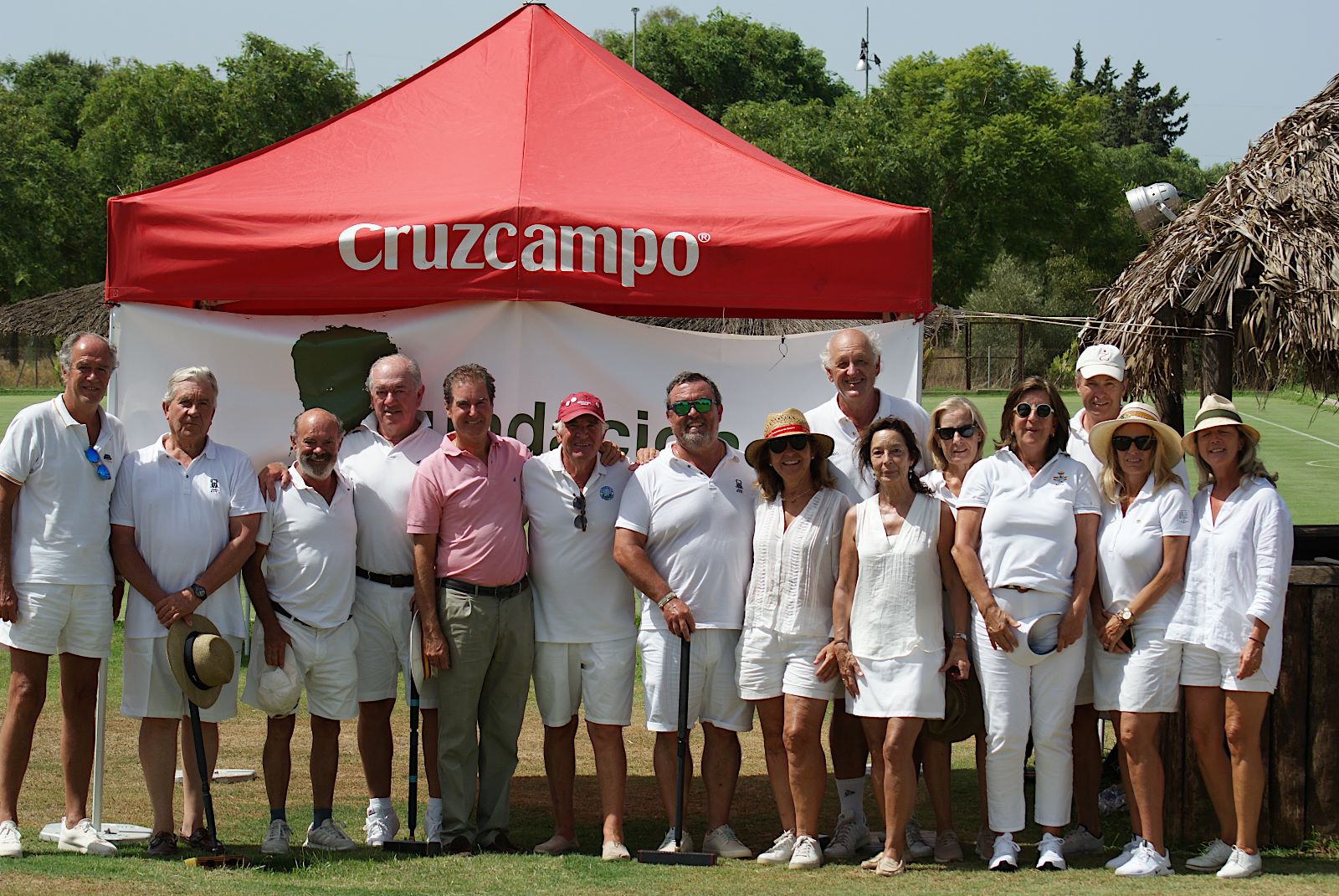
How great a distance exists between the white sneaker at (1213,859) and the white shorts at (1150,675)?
568mm

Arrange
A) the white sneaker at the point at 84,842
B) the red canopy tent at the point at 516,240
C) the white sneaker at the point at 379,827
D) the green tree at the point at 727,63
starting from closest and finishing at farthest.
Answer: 1. the white sneaker at the point at 84,842
2. the white sneaker at the point at 379,827
3. the red canopy tent at the point at 516,240
4. the green tree at the point at 727,63

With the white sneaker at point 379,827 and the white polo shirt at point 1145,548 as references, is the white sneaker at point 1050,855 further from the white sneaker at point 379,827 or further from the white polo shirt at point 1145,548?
the white sneaker at point 379,827

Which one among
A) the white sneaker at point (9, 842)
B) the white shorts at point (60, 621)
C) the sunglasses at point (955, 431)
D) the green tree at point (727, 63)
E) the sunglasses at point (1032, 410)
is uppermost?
the green tree at point (727, 63)

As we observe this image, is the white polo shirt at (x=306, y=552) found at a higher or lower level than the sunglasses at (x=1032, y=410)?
lower

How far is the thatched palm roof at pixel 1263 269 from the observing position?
6.79m

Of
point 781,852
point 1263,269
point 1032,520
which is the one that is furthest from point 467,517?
point 1263,269

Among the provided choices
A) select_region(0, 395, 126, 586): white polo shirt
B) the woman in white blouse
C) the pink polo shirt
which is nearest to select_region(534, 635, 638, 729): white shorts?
the pink polo shirt

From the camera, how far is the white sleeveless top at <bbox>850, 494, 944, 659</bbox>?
18.2 ft

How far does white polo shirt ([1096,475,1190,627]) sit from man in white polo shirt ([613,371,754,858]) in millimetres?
1364

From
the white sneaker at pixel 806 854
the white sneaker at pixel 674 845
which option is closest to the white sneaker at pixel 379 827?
the white sneaker at pixel 674 845

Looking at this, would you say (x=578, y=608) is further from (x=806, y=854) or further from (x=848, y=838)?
(x=848, y=838)

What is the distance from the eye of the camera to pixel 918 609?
5.58 meters

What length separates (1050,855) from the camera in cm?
556

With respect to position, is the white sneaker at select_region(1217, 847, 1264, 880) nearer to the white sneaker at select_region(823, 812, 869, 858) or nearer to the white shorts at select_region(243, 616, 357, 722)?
the white sneaker at select_region(823, 812, 869, 858)
